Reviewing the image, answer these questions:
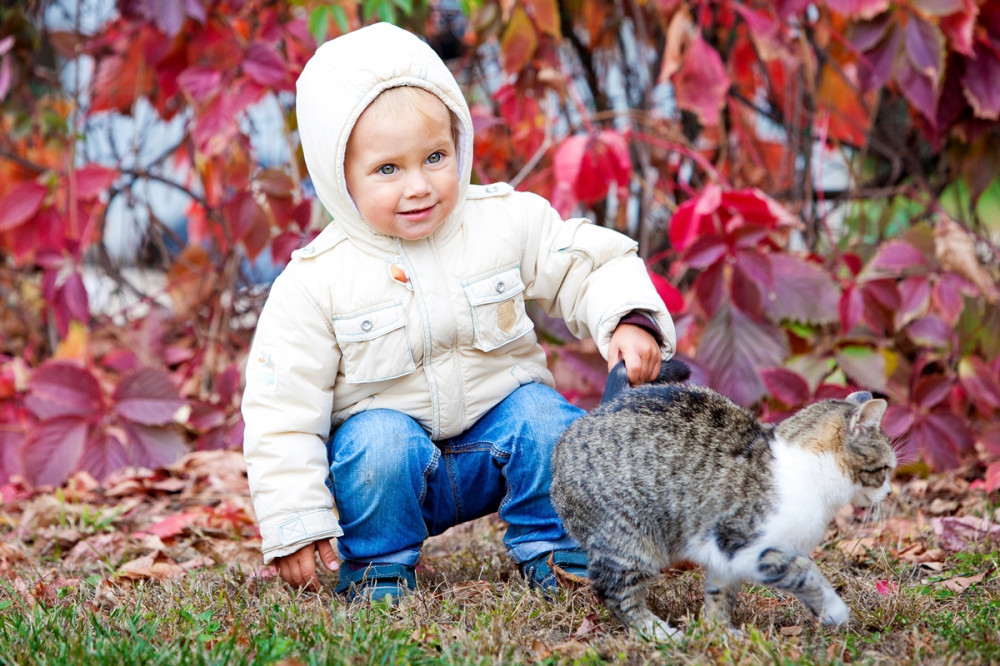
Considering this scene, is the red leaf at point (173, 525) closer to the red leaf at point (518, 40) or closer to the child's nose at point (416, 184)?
the child's nose at point (416, 184)

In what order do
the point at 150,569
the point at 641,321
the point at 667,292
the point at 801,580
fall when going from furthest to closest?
the point at 667,292 < the point at 150,569 < the point at 641,321 < the point at 801,580

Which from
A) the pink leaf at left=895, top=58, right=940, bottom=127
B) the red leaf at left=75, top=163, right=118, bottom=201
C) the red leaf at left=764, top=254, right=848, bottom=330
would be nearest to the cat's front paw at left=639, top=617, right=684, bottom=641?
the red leaf at left=764, top=254, right=848, bottom=330

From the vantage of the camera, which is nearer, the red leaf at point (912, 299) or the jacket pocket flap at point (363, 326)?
the jacket pocket flap at point (363, 326)

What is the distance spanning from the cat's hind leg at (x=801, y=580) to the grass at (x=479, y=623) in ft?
0.14

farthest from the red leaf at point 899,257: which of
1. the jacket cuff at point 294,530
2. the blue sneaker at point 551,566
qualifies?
the jacket cuff at point 294,530

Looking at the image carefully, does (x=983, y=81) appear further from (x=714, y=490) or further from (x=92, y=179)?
(x=92, y=179)

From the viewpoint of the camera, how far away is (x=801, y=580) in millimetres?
1716

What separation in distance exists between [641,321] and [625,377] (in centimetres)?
15

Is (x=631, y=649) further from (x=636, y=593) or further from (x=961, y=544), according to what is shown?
(x=961, y=544)

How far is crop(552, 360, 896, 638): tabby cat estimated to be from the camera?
1.75 meters

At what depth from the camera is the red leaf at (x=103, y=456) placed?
2.97 m

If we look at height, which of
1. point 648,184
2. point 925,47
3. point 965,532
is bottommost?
point 965,532

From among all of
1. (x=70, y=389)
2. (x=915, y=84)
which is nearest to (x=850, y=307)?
(x=915, y=84)

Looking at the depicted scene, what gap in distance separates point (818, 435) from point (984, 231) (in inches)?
85.2
